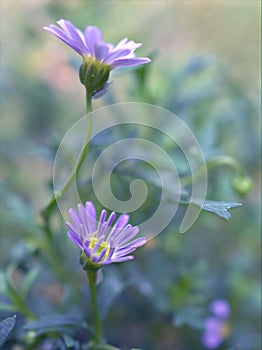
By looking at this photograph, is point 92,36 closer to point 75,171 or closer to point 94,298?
point 75,171

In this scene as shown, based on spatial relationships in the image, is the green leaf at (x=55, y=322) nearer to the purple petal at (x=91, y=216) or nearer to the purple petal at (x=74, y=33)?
the purple petal at (x=91, y=216)

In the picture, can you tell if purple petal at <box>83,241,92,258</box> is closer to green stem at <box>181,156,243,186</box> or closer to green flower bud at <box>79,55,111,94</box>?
green flower bud at <box>79,55,111,94</box>

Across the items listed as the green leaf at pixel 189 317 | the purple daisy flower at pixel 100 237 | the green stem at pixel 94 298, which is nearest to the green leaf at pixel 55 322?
the green stem at pixel 94 298

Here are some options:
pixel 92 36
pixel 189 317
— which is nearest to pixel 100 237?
pixel 92 36

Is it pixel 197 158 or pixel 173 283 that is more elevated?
pixel 197 158

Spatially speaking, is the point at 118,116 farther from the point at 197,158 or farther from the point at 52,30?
the point at 52,30

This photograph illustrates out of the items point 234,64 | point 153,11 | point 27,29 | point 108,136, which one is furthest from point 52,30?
point 153,11
